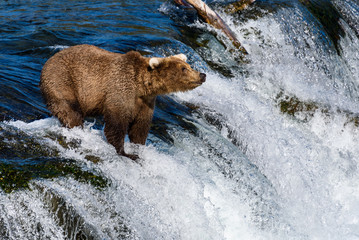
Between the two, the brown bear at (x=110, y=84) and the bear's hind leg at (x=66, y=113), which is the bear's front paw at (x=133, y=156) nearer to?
the brown bear at (x=110, y=84)

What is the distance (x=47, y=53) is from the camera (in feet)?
28.1

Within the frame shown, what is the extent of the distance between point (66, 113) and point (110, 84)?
56 centimetres

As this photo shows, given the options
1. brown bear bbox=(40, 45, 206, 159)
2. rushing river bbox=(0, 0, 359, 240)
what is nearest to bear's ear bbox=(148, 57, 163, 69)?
brown bear bbox=(40, 45, 206, 159)

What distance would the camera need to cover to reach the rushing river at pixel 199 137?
429 centimetres

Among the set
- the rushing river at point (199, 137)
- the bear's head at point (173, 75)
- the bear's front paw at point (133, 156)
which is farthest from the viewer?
the bear's head at point (173, 75)

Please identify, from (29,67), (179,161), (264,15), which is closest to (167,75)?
(179,161)

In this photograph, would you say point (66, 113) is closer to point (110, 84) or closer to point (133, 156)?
point (110, 84)

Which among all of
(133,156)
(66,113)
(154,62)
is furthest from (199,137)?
(66,113)

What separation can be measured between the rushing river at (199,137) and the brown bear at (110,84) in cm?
25

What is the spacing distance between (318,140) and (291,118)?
616mm

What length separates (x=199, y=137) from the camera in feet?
21.3

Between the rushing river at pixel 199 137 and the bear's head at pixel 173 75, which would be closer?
the rushing river at pixel 199 137

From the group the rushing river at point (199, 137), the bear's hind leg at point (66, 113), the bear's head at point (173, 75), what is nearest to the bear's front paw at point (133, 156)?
the rushing river at point (199, 137)

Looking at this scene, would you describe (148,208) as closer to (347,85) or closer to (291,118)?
(291,118)
